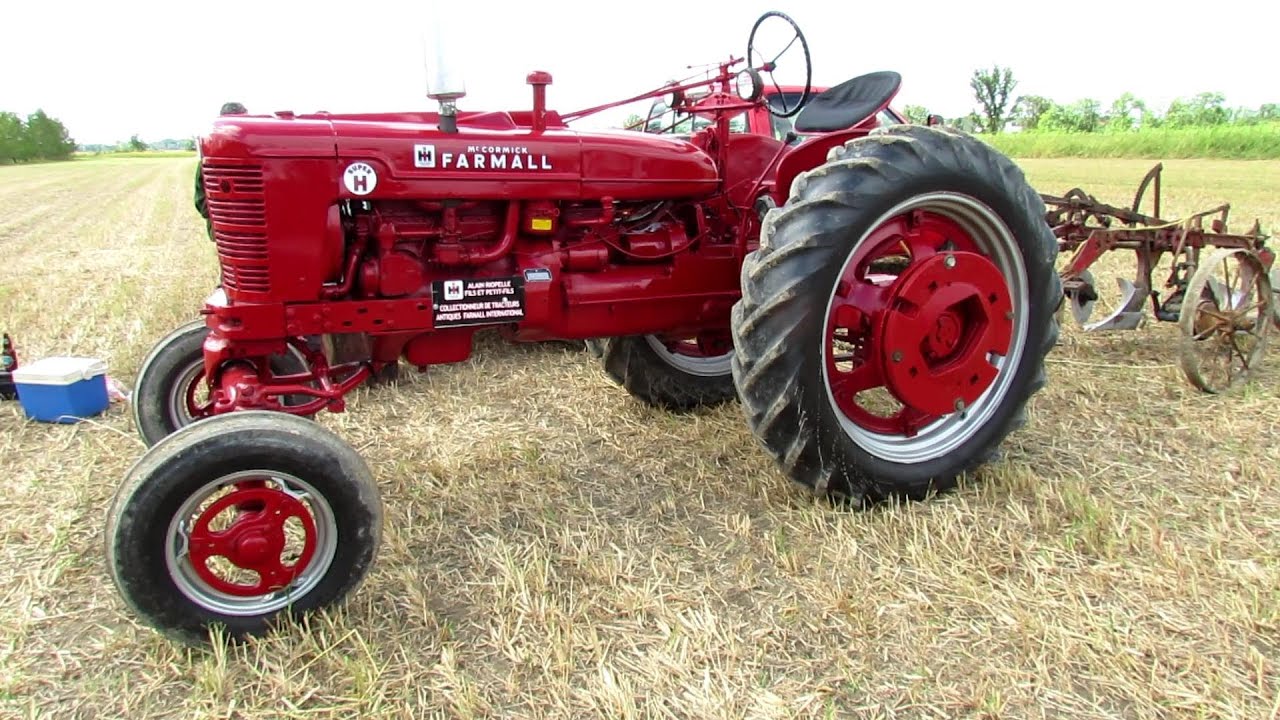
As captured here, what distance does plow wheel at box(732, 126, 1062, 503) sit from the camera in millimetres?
2662

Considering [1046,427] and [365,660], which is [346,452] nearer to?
[365,660]

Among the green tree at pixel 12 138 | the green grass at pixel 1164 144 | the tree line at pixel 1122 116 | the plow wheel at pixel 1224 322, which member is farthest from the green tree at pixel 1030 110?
the green tree at pixel 12 138

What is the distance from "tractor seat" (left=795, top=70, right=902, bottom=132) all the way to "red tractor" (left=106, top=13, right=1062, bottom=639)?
0.04 metres

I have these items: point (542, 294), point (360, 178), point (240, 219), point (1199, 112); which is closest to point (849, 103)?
point (542, 294)

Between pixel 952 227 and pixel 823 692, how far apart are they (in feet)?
5.89

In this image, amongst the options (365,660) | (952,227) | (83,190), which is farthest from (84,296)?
(83,190)

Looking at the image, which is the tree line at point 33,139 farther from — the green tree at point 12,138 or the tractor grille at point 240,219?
the tractor grille at point 240,219

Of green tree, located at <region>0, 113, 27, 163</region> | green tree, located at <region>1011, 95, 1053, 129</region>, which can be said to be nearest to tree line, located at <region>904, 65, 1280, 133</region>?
green tree, located at <region>1011, 95, 1053, 129</region>

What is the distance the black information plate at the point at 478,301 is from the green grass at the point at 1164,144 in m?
28.6

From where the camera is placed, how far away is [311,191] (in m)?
2.53

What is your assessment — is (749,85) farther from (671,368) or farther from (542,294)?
(671,368)

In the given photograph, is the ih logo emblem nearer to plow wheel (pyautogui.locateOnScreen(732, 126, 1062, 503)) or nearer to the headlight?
plow wheel (pyautogui.locateOnScreen(732, 126, 1062, 503))

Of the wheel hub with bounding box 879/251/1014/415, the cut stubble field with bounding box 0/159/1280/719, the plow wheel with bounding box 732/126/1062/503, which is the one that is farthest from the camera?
the wheel hub with bounding box 879/251/1014/415

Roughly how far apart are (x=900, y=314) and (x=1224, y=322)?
2.36 meters
